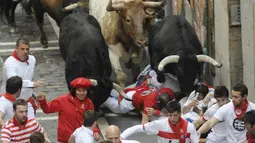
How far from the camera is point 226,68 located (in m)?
19.1

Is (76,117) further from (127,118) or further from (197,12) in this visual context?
(197,12)

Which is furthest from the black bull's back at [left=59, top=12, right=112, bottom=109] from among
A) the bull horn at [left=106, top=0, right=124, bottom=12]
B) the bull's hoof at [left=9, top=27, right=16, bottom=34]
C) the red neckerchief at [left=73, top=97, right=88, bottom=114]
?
the bull's hoof at [left=9, top=27, right=16, bottom=34]

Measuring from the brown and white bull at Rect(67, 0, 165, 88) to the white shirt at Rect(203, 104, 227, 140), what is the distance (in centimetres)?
469

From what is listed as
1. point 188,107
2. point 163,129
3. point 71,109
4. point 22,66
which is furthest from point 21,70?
point 163,129

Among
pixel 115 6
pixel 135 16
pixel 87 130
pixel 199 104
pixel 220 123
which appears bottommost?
pixel 199 104

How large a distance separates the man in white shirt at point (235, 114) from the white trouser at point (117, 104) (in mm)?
4376

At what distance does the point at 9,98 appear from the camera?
1485cm

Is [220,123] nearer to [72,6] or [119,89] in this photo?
[119,89]

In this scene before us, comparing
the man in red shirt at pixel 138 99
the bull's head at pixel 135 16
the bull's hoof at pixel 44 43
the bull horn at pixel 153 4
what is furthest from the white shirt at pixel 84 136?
the bull's hoof at pixel 44 43

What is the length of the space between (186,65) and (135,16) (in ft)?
6.48

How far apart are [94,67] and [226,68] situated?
8.23 feet

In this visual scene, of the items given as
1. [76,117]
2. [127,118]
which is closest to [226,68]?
[127,118]

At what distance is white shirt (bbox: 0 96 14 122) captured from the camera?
1483 cm

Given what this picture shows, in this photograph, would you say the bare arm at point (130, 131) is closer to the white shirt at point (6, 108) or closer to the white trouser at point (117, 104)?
the white shirt at point (6, 108)
